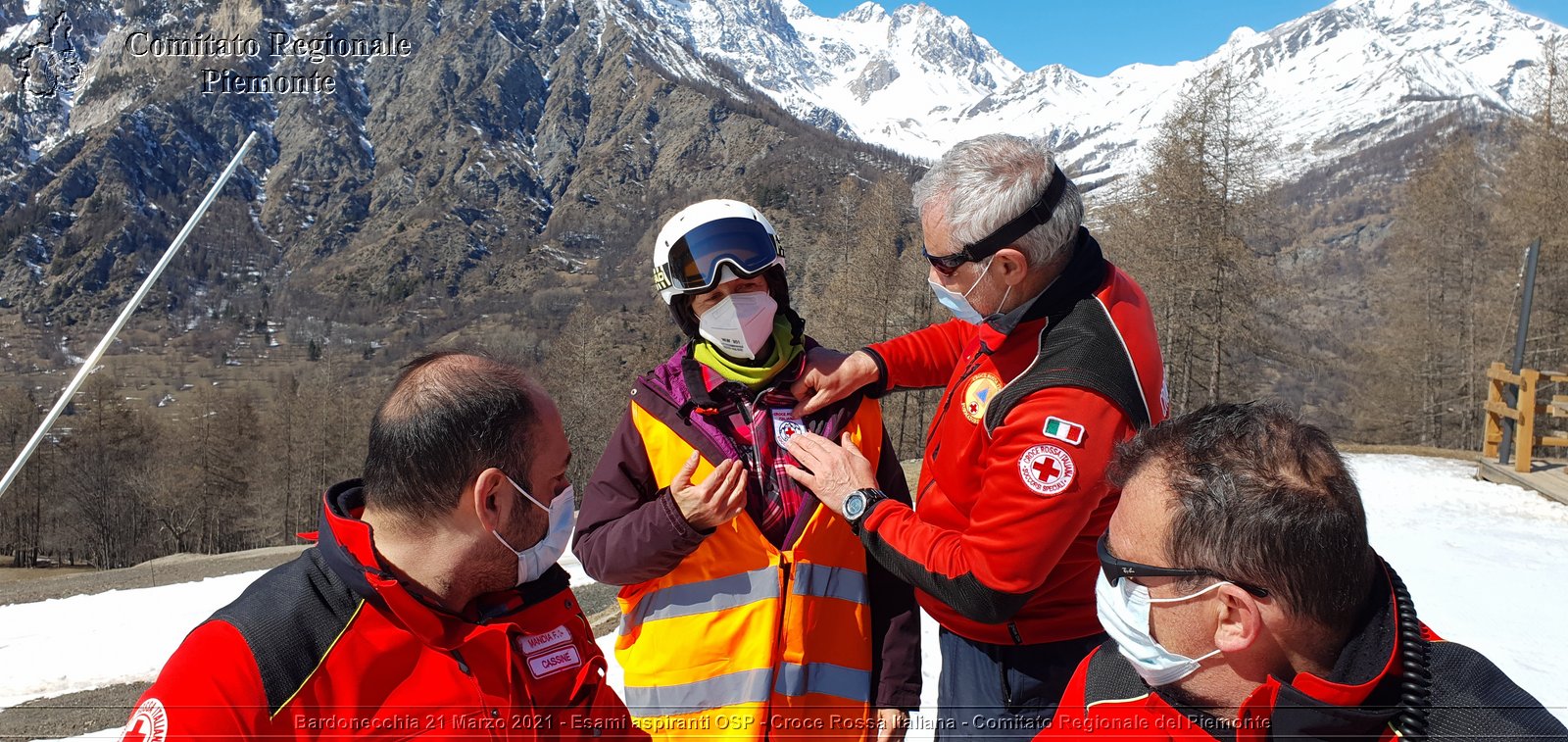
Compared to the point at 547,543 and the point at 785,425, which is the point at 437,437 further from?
the point at 785,425

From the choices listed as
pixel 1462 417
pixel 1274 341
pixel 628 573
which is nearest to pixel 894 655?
pixel 628 573

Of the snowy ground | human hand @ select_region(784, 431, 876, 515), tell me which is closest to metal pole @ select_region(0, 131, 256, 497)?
human hand @ select_region(784, 431, 876, 515)

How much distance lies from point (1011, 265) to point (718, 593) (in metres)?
1.29

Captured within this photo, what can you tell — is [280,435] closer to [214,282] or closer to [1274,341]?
[1274,341]

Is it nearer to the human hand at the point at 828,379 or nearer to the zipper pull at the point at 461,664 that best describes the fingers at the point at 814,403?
the human hand at the point at 828,379

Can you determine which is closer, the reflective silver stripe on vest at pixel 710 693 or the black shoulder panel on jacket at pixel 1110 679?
the black shoulder panel on jacket at pixel 1110 679

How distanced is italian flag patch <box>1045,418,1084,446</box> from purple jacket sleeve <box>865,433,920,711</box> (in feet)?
2.43

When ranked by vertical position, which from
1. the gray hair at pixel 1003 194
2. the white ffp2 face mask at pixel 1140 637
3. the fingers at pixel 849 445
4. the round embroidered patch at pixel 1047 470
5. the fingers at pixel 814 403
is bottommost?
the white ffp2 face mask at pixel 1140 637

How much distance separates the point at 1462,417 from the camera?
103 ft

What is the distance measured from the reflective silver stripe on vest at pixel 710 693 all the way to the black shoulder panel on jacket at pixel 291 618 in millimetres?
1085

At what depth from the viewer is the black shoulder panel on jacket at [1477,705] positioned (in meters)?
1.52

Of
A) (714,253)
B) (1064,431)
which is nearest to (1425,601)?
(1064,431)

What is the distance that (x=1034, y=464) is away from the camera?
2215mm

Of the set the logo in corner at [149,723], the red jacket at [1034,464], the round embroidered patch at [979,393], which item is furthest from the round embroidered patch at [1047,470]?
the logo in corner at [149,723]
